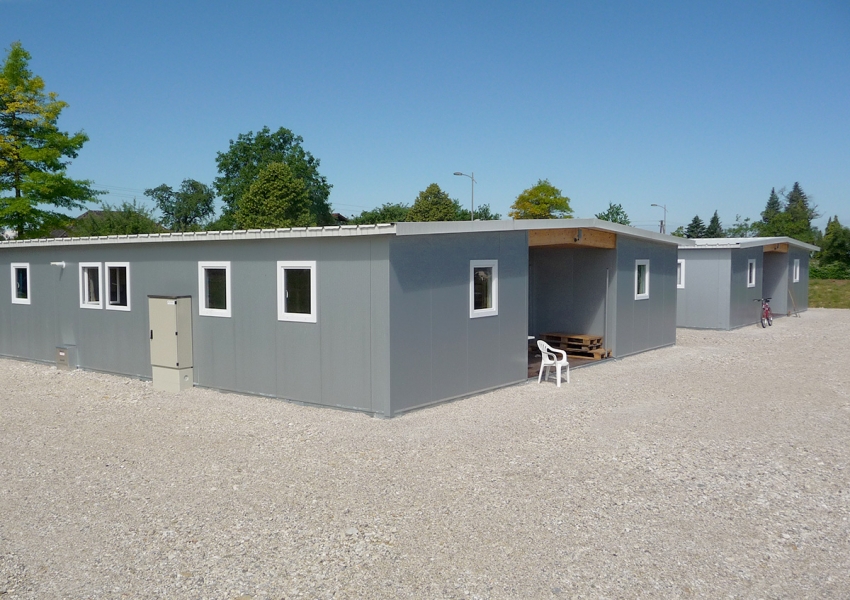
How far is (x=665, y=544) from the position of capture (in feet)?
16.0

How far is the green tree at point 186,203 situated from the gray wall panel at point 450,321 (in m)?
59.3

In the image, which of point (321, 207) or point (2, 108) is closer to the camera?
point (2, 108)

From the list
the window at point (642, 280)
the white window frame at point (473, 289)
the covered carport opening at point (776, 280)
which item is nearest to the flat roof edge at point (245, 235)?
the white window frame at point (473, 289)

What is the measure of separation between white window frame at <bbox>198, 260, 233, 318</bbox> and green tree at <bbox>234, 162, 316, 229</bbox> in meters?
29.4

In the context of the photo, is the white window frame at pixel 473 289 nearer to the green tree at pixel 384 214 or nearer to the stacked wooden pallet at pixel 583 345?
the stacked wooden pallet at pixel 583 345

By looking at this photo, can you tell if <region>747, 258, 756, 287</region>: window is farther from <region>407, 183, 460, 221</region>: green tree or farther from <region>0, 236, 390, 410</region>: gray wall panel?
<region>407, 183, 460, 221</region>: green tree

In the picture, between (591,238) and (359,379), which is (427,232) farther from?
(591,238)

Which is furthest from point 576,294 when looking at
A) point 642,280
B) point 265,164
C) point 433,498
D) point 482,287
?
point 265,164

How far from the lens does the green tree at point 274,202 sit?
131 feet

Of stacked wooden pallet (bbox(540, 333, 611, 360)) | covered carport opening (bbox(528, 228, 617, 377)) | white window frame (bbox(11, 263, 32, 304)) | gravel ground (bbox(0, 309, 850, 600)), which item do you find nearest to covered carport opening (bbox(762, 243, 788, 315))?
covered carport opening (bbox(528, 228, 617, 377))

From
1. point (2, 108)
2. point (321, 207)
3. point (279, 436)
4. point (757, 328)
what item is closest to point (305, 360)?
point (279, 436)

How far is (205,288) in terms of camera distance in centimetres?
1079

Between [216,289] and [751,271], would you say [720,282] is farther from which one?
[216,289]

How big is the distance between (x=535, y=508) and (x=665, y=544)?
1.07 meters
